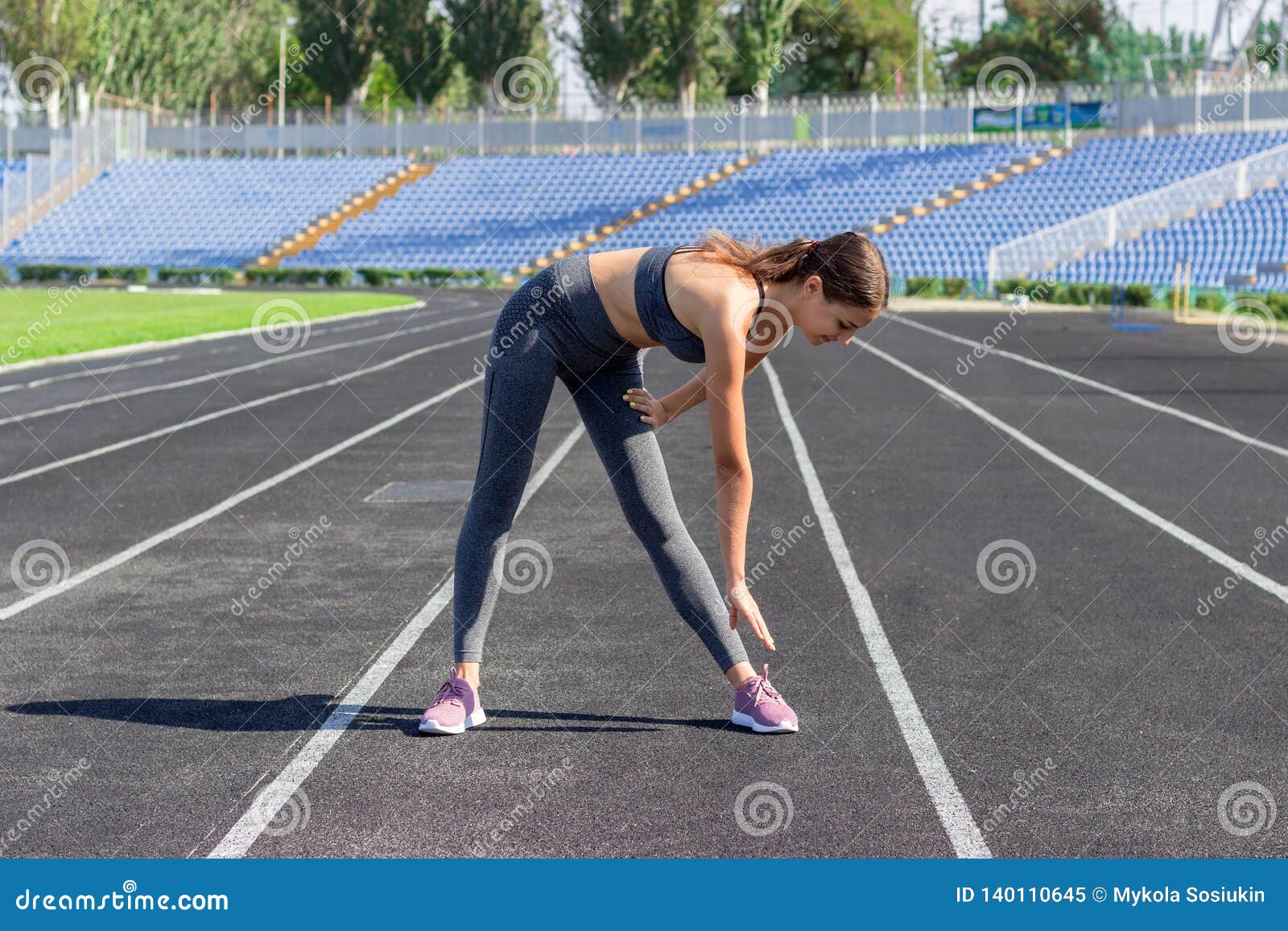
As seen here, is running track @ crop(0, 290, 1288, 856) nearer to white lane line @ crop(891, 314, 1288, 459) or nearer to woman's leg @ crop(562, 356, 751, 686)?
white lane line @ crop(891, 314, 1288, 459)

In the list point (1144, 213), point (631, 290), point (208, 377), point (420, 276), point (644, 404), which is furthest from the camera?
point (420, 276)

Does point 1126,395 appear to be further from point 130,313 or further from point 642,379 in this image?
point 130,313

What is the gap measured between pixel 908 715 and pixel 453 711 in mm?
1620

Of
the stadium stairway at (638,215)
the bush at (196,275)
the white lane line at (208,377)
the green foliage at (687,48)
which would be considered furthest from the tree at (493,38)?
the white lane line at (208,377)

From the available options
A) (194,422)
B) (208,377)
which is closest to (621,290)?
(194,422)

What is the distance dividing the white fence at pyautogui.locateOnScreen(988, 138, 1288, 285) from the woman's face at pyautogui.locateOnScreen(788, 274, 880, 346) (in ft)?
122

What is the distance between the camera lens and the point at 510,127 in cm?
5869

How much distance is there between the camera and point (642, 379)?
15.6 ft

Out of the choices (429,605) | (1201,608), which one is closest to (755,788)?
(429,605)

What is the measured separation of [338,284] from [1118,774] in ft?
157

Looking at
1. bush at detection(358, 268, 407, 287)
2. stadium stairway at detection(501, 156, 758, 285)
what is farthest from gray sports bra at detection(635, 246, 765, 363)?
bush at detection(358, 268, 407, 287)

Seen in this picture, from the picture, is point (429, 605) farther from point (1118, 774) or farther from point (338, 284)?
point (338, 284)

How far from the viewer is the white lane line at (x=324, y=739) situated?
416cm

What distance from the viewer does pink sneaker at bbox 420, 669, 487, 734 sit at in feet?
16.5
